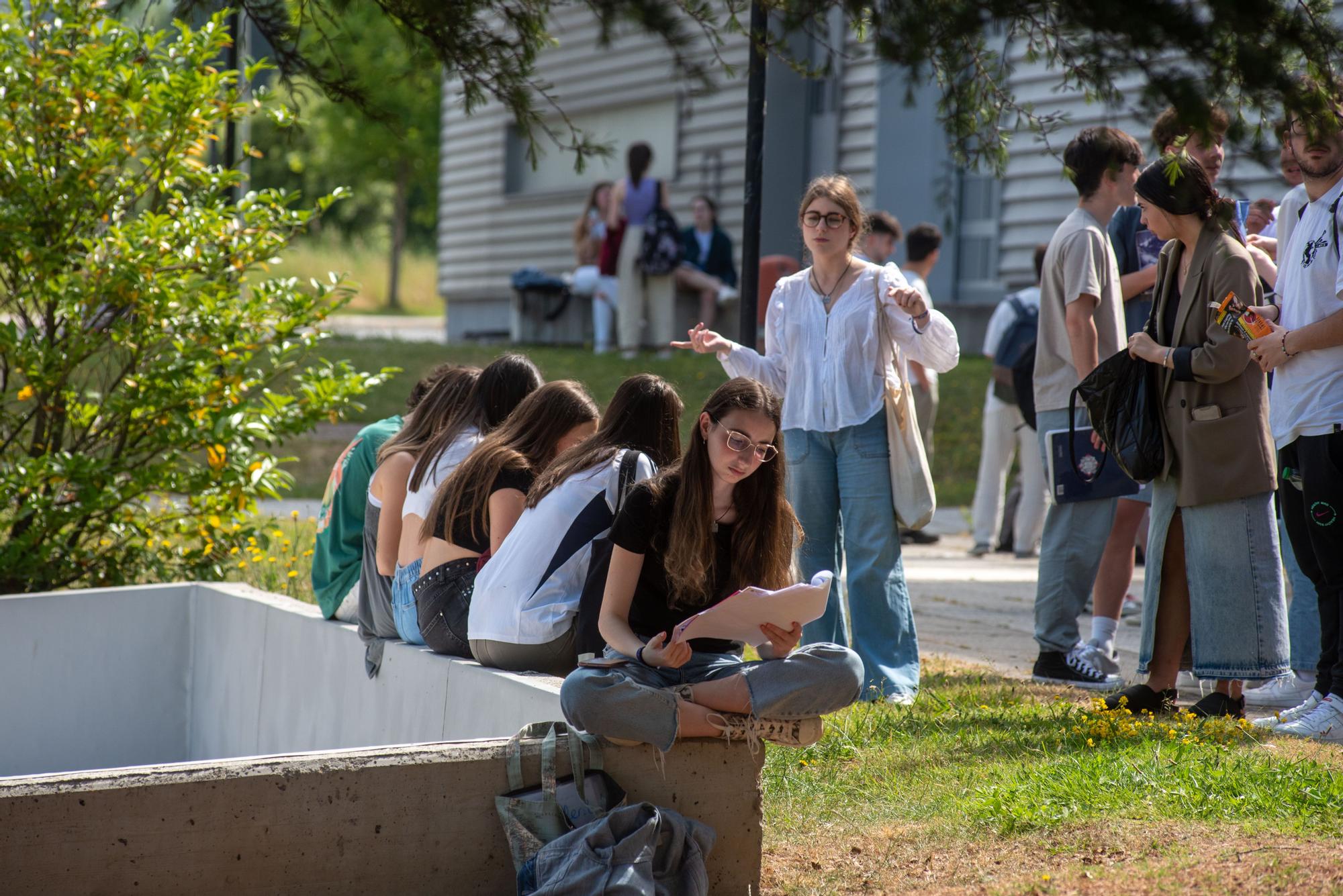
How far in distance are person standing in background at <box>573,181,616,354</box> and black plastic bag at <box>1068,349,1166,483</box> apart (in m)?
11.4

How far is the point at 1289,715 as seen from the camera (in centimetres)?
495

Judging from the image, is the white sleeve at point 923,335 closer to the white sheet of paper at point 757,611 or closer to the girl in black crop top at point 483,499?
the girl in black crop top at point 483,499

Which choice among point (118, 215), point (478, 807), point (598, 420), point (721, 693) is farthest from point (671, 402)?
point (118, 215)

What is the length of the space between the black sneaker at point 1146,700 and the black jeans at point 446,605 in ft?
7.19

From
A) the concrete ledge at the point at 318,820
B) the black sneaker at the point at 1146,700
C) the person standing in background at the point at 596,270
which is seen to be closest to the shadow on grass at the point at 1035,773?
the black sneaker at the point at 1146,700

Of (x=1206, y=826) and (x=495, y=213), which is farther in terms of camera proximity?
(x=495, y=213)

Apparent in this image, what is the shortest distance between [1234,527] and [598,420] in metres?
2.13

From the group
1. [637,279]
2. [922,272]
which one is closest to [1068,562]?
[922,272]

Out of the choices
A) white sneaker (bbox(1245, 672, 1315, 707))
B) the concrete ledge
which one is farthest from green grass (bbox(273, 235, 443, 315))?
the concrete ledge

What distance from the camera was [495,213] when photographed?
2411cm

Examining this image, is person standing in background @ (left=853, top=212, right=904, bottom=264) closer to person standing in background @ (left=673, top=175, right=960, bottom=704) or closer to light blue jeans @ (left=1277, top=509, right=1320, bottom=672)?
person standing in background @ (left=673, top=175, right=960, bottom=704)

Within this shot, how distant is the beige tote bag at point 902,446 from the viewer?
215 inches

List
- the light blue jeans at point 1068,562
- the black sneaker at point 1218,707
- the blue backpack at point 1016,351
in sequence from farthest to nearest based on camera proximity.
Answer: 1. the blue backpack at point 1016,351
2. the light blue jeans at point 1068,562
3. the black sneaker at point 1218,707

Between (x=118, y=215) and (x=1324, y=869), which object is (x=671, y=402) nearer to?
(x=1324, y=869)
